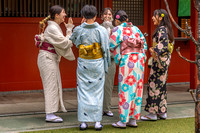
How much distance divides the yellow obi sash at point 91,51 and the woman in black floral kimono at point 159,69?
1035mm

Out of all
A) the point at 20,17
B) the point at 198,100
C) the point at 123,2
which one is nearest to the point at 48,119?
the point at 198,100

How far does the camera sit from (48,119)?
5855 millimetres

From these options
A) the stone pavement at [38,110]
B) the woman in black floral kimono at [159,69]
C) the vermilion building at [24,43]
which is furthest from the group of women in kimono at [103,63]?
the vermilion building at [24,43]

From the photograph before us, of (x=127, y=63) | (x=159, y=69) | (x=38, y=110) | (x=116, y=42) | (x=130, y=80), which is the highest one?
(x=116, y=42)

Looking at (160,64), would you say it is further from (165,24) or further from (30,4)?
(30,4)

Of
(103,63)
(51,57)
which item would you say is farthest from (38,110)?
(103,63)

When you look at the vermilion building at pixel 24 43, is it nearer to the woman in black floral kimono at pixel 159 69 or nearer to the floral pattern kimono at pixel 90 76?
the woman in black floral kimono at pixel 159 69

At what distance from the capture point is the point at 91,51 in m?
5.44

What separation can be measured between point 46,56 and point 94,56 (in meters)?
0.86

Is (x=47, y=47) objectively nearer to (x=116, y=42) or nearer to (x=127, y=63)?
(x=116, y=42)

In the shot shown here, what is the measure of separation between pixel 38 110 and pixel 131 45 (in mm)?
2244

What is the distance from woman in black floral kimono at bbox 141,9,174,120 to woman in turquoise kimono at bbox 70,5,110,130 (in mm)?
1032

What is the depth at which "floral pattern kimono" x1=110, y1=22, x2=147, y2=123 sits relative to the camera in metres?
5.60

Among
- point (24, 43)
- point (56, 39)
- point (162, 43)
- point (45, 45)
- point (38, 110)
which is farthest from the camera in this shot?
point (24, 43)
